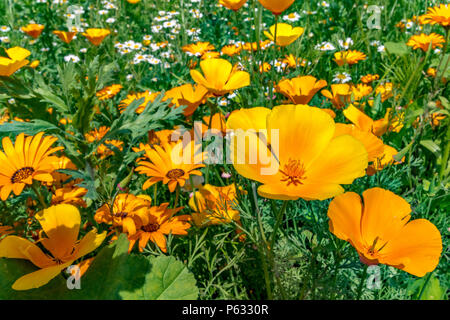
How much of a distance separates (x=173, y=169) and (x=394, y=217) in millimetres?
741

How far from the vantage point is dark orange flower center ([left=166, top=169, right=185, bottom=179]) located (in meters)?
1.27

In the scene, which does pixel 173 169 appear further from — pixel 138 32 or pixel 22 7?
pixel 22 7

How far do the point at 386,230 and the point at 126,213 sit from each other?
73 cm

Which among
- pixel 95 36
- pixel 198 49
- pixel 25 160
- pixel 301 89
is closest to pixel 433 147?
pixel 301 89

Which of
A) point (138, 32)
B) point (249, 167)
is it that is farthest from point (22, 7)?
point (249, 167)

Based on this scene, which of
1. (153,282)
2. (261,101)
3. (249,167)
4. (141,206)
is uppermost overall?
(249,167)

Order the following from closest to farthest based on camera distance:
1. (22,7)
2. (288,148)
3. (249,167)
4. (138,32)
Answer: (249,167)
(288,148)
(138,32)
(22,7)

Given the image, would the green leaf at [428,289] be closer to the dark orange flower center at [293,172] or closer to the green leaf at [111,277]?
the dark orange flower center at [293,172]

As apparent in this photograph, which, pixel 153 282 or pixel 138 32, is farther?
pixel 138 32

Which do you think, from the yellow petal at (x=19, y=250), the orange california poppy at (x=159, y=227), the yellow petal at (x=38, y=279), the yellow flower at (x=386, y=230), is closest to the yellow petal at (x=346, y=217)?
the yellow flower at (x=386, y=230)

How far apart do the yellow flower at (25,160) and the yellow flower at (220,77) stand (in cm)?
50

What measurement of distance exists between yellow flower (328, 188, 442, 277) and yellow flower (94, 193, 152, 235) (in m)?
0.55

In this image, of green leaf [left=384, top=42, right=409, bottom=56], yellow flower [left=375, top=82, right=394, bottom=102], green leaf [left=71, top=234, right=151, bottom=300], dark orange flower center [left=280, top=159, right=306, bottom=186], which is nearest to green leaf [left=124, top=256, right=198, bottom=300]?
green leaf [left=71, top=234, right=151, bottom=300]

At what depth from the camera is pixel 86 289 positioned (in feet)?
3.46
